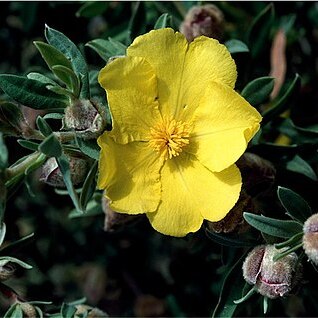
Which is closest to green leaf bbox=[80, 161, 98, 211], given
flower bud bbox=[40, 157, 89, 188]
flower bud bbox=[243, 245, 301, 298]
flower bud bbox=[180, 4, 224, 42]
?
flower bud bbox=[40, 157, 89, 188]

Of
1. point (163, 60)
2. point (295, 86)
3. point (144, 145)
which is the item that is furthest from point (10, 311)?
point (295, 86)

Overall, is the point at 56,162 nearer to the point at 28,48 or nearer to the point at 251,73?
the point at 251,73

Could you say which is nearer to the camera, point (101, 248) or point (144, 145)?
point (144, 145)

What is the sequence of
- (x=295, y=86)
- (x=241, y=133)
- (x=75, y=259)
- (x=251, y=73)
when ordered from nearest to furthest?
1. (x=241, y=133)
2. (x=295, y=86)
3. (x=251, y=73)
4. (x=75, y=259)

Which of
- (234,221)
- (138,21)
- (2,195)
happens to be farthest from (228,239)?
(138,21)

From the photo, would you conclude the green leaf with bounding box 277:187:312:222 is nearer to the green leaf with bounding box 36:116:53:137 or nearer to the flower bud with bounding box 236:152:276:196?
the flower bud with bounding box 236:152:276:196

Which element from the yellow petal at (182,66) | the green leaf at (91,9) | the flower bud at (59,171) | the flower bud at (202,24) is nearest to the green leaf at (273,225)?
the yellow petal at (182,66)
